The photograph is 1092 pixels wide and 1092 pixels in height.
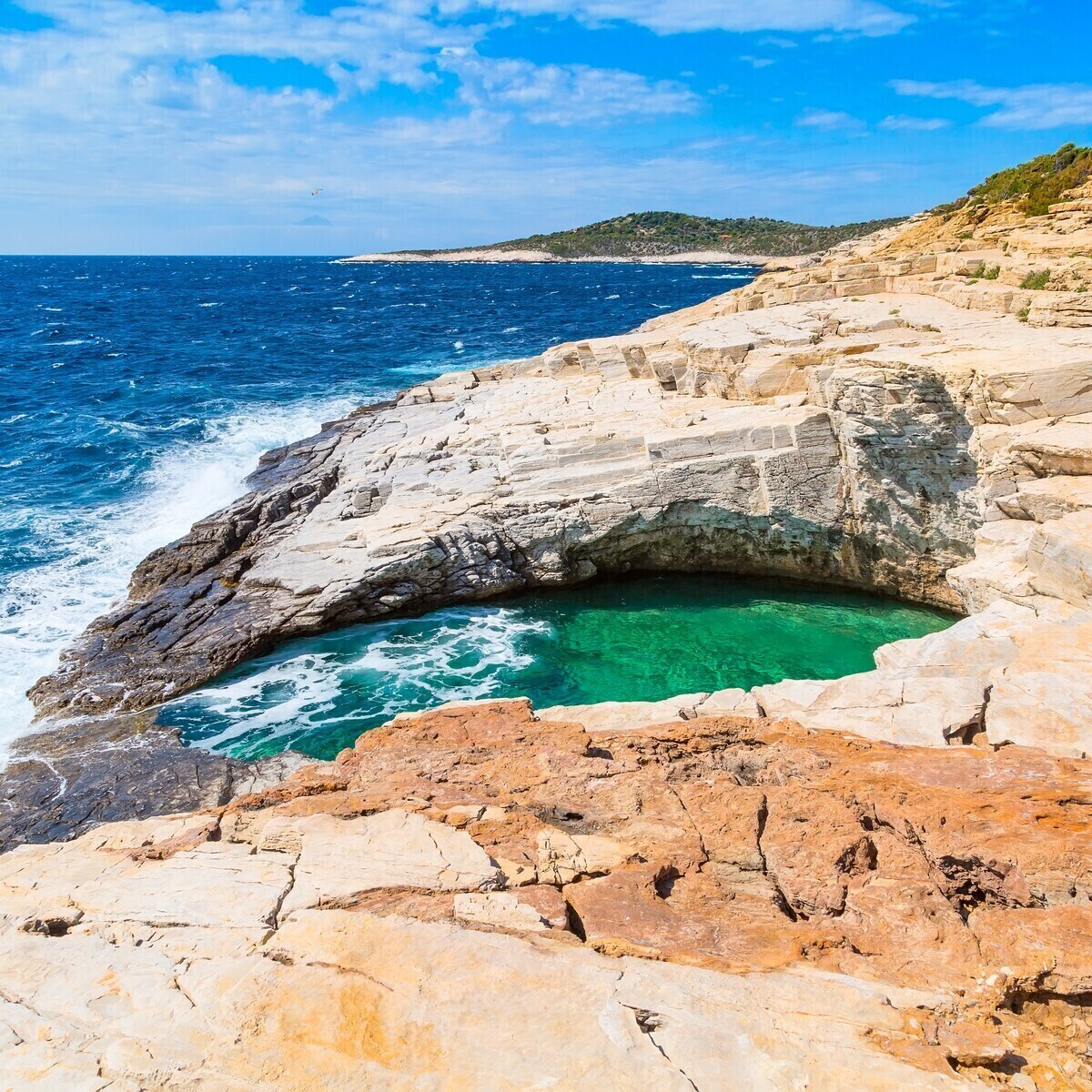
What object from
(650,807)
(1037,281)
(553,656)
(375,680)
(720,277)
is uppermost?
(720,277)

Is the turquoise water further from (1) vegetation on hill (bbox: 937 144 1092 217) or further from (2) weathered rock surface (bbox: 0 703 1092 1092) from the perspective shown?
(1) vegetation on hill (bbox: 937 144 1092 217)

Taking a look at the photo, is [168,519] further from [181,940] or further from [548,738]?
[181,940]

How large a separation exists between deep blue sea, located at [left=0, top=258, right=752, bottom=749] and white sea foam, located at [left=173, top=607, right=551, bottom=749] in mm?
4862

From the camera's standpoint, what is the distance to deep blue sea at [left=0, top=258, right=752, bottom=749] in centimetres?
2473

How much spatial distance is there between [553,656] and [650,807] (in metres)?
10.7

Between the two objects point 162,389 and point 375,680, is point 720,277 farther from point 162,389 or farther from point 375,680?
point 375,680

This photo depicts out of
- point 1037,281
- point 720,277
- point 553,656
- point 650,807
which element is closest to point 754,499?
point 553,656

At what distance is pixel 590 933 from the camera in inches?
275

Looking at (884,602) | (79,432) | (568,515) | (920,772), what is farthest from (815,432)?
(79,432)

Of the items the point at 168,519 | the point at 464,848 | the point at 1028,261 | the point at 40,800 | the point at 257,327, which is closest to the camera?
the point at 464,848

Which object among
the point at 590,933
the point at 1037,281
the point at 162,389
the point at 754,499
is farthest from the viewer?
the point at 162,389

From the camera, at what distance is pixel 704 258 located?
198 m

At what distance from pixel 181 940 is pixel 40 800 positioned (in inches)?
418

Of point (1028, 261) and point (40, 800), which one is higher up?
point (1028, 261)
